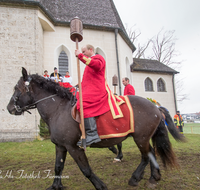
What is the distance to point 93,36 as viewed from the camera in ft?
41.6

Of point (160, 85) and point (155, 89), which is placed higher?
point (160, 85)

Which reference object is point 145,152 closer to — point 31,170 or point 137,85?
point 31,170

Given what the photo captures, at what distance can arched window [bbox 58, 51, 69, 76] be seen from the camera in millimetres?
11730

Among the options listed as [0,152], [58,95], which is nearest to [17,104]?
[58,95]

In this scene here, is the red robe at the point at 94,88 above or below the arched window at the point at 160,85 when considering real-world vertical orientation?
below

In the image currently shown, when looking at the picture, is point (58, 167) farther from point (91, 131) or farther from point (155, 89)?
point (155, 89)

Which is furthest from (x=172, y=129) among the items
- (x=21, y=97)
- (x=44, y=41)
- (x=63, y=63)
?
(x=44, y=41)

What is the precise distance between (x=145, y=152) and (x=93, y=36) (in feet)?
36.5

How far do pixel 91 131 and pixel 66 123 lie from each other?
0.46 metres

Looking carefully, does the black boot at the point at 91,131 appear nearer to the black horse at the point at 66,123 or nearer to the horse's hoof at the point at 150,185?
the black horse at the point at 66,123

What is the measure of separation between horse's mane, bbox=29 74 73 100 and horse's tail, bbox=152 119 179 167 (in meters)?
2.04

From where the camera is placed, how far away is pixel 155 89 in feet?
58.3

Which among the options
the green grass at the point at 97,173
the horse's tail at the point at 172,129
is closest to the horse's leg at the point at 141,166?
the green grass at the point at 97,173

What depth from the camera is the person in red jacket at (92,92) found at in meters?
2.79
